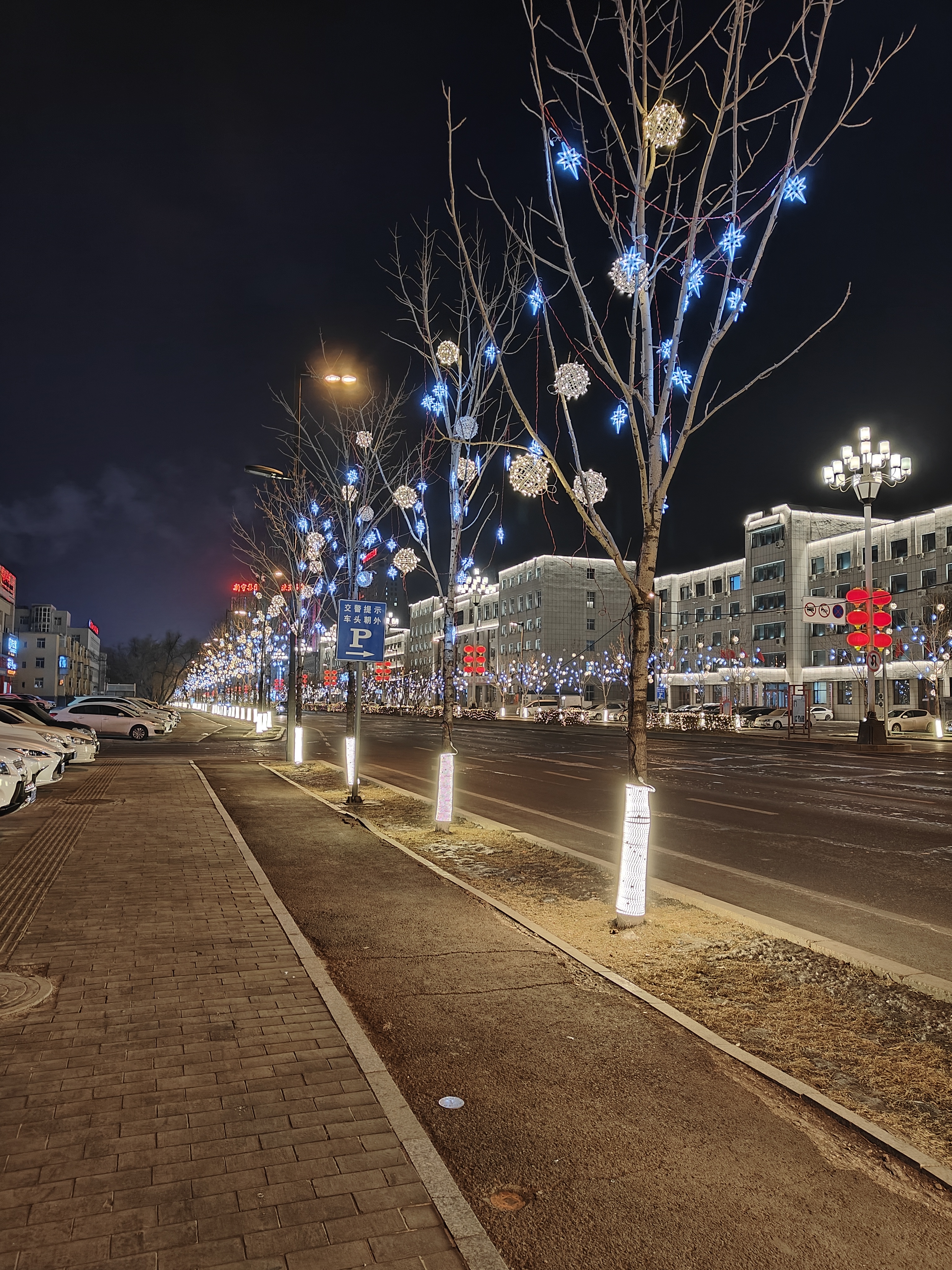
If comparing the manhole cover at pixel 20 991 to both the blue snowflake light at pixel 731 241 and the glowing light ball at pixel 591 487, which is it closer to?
the glowing light ball at pixel 591 487

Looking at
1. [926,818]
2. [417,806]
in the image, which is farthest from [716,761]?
[417,806]

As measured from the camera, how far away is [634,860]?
23.4 ft

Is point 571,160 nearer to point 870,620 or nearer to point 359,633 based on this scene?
point 359,633

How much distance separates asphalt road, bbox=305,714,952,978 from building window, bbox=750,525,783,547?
1830 inches

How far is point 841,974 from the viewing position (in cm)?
612

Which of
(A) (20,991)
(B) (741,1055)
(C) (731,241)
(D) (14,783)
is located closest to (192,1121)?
(A) (20,991)

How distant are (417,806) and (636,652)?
26.4 ft

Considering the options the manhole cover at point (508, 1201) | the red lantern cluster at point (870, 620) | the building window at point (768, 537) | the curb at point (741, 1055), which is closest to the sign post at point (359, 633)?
the curb at point (741, 1055)

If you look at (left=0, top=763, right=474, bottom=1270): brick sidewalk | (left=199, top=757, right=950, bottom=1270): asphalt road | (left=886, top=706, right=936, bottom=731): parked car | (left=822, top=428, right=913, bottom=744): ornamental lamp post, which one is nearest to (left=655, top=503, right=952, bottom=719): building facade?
Result: (left=886, top=706, right=936, bottom=731): parked car

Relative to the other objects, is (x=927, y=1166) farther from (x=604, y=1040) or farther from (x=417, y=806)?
(x=417, y=806)

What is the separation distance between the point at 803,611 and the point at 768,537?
1033 inches

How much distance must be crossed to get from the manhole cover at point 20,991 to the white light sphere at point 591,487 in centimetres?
597

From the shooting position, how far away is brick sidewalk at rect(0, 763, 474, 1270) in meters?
2.97

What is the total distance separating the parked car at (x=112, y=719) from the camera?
36.8 meters
